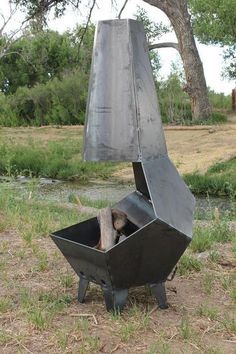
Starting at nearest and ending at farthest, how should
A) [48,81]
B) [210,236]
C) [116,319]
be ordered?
[116,319] → [210,236] → [48,81]

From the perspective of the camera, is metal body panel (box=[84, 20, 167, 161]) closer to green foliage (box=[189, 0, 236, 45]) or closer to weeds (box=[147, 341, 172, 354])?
weeds (box=[147, 341, 172, 354])

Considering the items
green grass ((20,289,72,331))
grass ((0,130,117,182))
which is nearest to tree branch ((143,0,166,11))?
grass ((0,130,117,182))

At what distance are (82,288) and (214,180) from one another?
1015 cm

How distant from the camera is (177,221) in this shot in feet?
12.5

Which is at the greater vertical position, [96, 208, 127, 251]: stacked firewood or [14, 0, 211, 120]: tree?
[14, 0, 211, 120]: tree

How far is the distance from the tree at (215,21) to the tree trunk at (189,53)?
2.50 metres

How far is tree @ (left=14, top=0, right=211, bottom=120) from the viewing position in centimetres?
2212

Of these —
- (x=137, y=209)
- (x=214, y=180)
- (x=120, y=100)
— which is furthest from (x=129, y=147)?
(x=214, y=180)

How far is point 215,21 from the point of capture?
2533 centimetres

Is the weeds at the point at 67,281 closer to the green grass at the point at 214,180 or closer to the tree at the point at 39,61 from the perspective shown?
the green grass at the point at 214,180

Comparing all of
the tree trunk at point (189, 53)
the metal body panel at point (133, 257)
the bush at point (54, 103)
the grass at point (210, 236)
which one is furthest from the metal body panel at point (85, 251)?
the bush at point (54, 103)

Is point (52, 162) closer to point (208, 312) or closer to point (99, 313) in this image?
point (99, 313)

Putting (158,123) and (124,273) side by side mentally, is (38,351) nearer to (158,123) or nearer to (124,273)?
(124,273)

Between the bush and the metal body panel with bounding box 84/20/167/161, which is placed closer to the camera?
the metal body panel with bounding box 84/20/167/161
